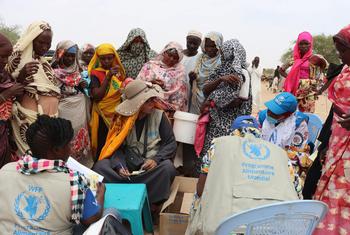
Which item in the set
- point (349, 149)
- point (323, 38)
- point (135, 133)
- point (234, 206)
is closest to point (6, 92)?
point (135, 133)

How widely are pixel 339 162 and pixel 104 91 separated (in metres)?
2.80

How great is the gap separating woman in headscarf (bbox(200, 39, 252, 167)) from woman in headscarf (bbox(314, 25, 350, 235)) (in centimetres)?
150

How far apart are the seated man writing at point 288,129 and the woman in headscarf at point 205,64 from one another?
1.26 m

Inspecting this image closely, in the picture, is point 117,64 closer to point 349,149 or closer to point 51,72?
point 51,72

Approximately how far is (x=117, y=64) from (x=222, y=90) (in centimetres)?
140

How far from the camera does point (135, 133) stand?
412 cm

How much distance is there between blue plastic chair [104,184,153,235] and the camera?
3.02 meters

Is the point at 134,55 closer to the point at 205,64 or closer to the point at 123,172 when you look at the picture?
the point at 205,64

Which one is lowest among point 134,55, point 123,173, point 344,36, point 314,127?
point 123,173

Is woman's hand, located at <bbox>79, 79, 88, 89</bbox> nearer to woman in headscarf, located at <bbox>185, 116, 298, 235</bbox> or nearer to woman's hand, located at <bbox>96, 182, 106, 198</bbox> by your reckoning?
woman's hand, located at <bbox>96, 182, 106, 198</bbox>

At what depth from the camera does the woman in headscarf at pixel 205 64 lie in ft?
15.9

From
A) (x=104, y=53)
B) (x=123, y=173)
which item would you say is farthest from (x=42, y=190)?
(x=104, y=53)

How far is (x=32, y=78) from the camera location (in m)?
3.46

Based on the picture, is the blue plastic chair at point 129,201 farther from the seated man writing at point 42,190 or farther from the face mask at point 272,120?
the face mask at point 272,120
